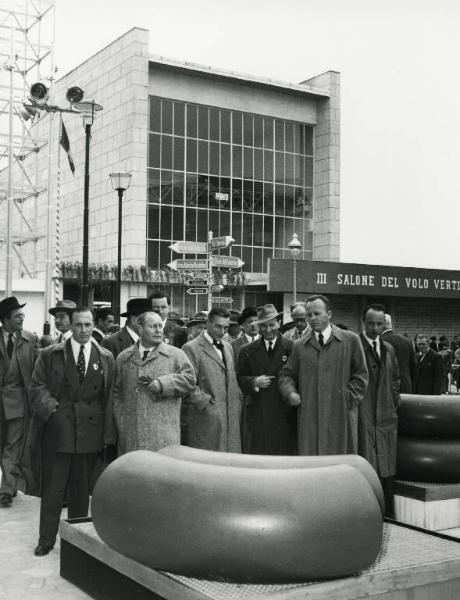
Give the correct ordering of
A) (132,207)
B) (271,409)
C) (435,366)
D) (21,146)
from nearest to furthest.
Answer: (271,409), (435,366), (132,207), (21,146)

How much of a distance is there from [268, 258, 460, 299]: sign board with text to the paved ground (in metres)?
25.7

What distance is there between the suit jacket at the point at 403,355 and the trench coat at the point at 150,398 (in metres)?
3.99

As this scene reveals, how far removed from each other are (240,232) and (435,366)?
2823 centimetres

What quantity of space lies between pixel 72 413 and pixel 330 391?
2.23 m

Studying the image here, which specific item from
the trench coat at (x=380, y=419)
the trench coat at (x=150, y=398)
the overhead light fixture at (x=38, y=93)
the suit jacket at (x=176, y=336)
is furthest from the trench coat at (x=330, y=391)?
the overhead light fixture at (x=38, y=93)

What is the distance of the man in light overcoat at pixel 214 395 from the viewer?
7039mm

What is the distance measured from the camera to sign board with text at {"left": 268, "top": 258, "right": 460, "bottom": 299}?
32.8 m

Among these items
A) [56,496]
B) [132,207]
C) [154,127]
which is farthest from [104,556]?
[154,127]

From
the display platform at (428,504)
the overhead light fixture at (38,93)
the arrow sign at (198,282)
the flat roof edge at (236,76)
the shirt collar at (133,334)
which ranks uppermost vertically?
the flat roof edge at (236,76)

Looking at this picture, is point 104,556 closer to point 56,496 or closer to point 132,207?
point 56,496

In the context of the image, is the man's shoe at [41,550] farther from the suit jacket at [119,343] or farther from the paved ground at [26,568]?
the suit jacket at [119,343]

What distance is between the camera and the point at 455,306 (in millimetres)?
40875

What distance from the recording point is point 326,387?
654cm

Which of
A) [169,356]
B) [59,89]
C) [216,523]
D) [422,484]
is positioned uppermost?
[59,89]
